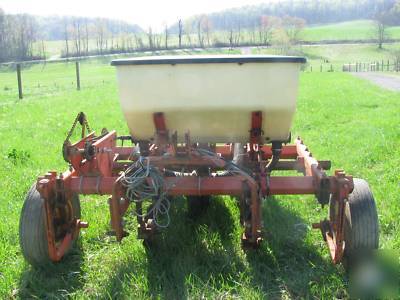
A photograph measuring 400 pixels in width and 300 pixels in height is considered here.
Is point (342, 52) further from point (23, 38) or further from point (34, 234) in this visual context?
point (34, 234)

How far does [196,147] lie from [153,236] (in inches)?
31.7

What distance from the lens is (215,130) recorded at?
386 cm

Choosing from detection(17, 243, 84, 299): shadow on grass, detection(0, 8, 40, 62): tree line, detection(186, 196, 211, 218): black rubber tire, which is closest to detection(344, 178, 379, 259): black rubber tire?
detection(186, 196, 211, 218): black rubber tire

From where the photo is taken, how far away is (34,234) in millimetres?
3572

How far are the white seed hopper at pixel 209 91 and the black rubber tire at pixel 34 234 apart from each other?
93 centimetres

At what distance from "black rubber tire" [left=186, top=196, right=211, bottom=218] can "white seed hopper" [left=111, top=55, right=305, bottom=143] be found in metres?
0.97

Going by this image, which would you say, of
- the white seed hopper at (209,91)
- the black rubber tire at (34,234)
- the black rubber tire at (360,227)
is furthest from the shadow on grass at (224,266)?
the white seed hopper at (209,91)

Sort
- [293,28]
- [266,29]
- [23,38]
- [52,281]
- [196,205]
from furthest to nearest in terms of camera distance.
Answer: [266,29], [293,28], [23,38], [196,205], [52,281]

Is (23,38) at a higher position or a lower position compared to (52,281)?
higher

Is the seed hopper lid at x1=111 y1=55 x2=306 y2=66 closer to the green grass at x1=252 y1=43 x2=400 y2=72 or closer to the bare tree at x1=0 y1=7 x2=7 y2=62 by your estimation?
the green grass at x1=252 y1=43 x2=400 y2=72

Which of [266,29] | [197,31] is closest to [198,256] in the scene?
[266,29]

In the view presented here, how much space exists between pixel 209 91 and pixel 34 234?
1584mm

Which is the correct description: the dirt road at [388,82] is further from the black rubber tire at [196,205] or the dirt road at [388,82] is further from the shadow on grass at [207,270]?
the shadow on grass at [207,270]

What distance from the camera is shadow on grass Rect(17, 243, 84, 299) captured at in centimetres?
342
